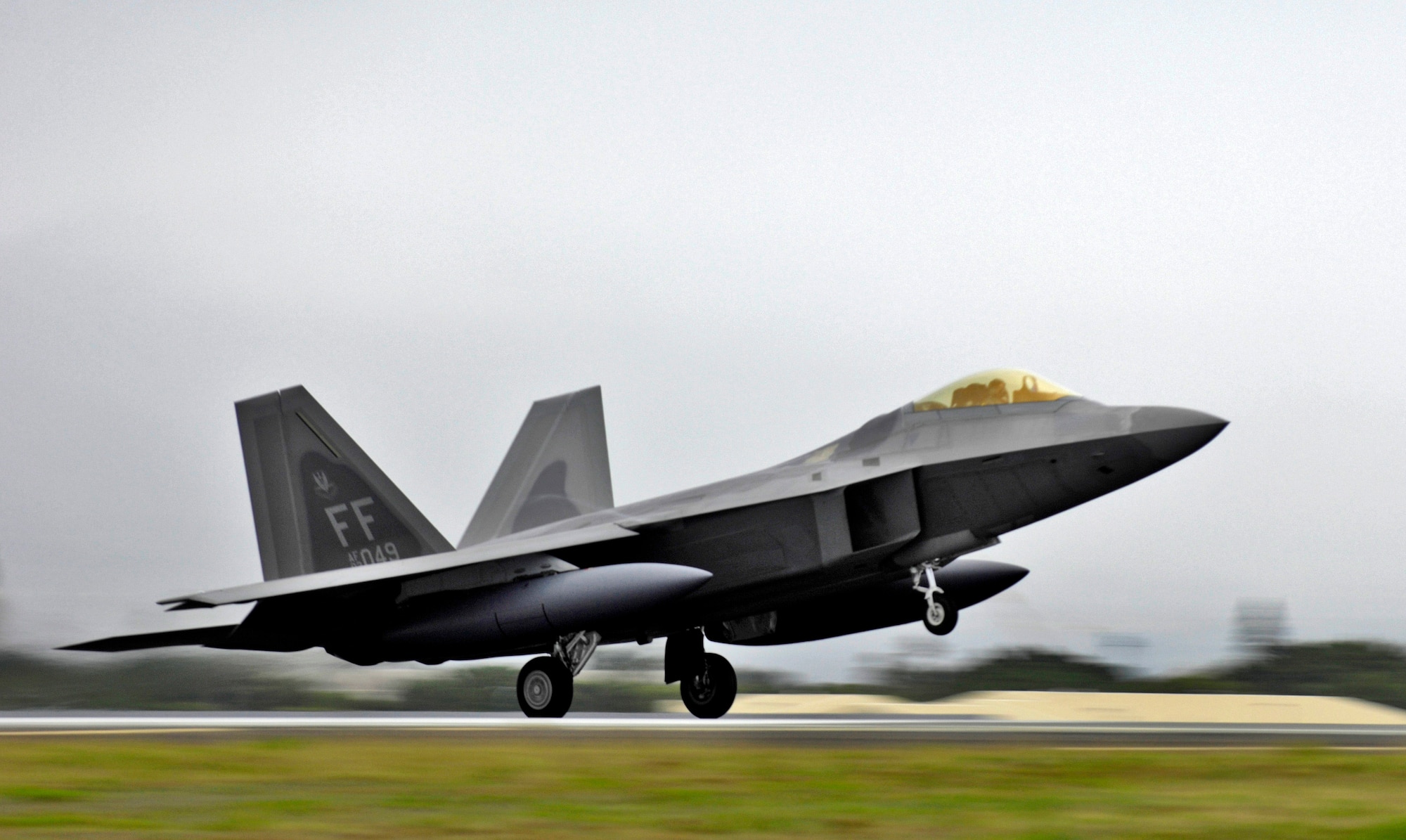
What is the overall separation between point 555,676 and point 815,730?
335 cm

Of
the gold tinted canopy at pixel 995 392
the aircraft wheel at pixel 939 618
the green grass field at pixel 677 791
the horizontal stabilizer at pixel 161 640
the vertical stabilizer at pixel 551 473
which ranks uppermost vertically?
the vertical stabilizer at pixel 551 473

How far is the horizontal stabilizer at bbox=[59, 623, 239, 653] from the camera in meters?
13.7

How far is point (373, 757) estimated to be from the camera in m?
8.38

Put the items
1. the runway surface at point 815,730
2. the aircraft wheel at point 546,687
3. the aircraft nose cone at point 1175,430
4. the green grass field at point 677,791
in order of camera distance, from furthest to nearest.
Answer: the aircraft wheel at point 546,687 → the aircraft nose cone at point 1175,430 → the runway surface at point 815,730 → the green grass field at point 677,791

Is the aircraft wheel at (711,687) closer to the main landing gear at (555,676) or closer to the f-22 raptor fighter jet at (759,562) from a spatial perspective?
the f-22 raptor fighter jet at (759,562)

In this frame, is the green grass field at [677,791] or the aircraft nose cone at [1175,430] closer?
the green grass field at [677,791]

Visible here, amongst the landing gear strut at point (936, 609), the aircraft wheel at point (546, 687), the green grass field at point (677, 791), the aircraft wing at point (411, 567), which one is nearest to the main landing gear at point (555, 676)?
the aircraft wheel at point (546, 687)

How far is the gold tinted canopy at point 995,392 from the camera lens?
12.6 metres

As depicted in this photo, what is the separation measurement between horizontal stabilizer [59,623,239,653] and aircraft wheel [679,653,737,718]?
15.6 ft

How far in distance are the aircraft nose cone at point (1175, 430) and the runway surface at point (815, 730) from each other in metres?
2.32

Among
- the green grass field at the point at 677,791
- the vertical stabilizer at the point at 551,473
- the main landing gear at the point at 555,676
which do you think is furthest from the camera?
the vertical stabilizer at the point at 551,473

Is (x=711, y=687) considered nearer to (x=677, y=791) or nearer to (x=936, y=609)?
(x=936, y=609)

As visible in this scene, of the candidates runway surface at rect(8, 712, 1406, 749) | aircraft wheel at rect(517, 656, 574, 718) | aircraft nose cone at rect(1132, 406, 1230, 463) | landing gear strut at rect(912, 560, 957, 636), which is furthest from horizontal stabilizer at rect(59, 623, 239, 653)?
aircraft nose cone at rect(1132, 406, 1230, 463)

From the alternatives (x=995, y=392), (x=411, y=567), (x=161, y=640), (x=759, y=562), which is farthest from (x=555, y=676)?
(x=995, y=392)
